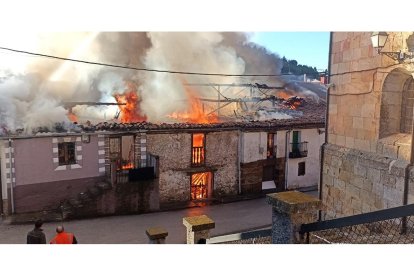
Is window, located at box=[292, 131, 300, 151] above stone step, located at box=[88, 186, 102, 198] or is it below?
above

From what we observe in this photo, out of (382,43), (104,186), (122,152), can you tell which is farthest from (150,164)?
(382,43)

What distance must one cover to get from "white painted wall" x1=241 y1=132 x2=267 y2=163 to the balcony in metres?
0.78

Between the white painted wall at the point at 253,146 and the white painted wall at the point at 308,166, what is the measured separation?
811mm

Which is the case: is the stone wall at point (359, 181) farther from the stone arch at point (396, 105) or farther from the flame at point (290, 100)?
the flame at point (290, 100)

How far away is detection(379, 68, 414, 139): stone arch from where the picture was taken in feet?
14.3

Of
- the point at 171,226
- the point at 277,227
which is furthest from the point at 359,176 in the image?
the point at 171,226

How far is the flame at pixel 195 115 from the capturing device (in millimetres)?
7791

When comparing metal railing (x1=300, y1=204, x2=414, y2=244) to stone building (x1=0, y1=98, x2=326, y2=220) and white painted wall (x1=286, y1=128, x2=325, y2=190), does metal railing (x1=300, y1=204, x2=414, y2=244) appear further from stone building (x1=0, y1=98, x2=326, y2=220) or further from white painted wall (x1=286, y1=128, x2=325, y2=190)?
white painted wall (x1=286, y1=128, x2=325, y2=190)

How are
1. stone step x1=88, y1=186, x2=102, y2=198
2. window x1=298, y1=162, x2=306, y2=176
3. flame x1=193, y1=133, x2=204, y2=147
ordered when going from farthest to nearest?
window x1=298, y1=162, x2=306, y2=176
flame x1=193, y1=133, x2=204, y2=147
stone step x1=88, y1=186, x2=102, y2=198

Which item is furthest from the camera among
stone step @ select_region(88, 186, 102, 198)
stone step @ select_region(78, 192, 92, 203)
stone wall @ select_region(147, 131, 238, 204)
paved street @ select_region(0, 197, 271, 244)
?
stone wall @ select_region(147, 131, 238, 204)

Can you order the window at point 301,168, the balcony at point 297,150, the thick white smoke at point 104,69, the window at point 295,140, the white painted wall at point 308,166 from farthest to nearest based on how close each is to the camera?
the balcony at point 297,150 < the window at point 295,140 < the window at point 301,168 < the white painted wall at point 308,166 < the thick white smoke at point 104,69

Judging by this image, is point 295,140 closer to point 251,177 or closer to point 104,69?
point 251,177

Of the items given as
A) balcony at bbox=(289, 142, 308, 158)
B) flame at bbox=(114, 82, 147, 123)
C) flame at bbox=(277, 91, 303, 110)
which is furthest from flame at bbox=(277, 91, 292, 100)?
flame at bbox=(114, 82, 147, 123)

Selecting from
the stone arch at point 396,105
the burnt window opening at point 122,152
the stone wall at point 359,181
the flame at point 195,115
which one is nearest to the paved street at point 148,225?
the burnt window opening at point 122,152
